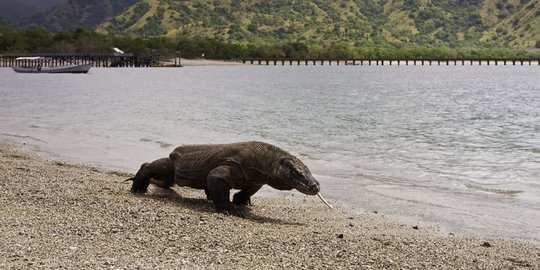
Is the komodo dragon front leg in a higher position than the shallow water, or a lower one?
higher

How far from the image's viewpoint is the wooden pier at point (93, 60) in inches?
6412

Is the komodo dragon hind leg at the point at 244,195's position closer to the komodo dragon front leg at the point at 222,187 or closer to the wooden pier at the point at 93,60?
the komodo dragon front leg at the point at 222,187

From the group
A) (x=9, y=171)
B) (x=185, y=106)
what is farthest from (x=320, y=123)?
(x=9, y=171)

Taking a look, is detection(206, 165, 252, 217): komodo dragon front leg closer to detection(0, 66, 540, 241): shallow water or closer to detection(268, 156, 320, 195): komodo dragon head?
detection(268, 156, 320, 195): komodo dragon head

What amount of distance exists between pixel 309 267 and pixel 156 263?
5.89 feet

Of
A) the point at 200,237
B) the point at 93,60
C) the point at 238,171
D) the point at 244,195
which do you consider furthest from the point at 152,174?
the point at 93,60

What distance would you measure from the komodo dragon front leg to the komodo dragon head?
0.72m

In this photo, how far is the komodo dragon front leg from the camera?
41.1 ft

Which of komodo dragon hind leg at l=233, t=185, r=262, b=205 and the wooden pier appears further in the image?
the wooden pier

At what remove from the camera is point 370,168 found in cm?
2097

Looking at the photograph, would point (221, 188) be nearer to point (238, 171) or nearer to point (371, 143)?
point (238, 171)

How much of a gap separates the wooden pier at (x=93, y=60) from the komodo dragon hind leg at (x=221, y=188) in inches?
5895

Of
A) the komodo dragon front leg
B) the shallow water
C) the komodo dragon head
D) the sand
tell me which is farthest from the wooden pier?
the komodo dragon head

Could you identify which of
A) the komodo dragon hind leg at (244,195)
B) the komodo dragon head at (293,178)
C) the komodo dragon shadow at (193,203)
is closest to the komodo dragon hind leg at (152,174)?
the komodo dragon shadow at (193,203)
